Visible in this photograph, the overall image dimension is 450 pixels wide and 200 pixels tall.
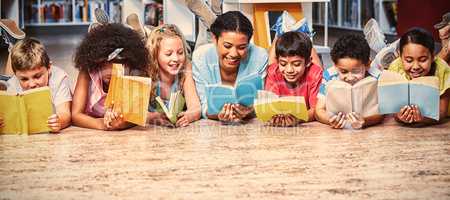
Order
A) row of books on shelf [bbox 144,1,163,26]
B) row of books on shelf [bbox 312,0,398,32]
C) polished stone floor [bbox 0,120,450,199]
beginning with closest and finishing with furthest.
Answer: polished stone floor [bbox 0,120,450,199], row of books on shelf [bbox 144,1,163,26], row of books on shelf [bbox 312,0,398,32]

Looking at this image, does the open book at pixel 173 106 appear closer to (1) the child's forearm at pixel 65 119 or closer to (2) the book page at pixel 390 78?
(1) the child's forearm at pixel 65 119

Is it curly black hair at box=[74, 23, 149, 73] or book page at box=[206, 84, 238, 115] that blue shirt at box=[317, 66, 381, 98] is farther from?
curly black hair at box=[74, 23, 149, 73]

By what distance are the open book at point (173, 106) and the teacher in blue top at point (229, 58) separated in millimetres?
70

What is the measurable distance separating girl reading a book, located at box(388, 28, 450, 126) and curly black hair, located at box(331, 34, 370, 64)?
0.11 metres

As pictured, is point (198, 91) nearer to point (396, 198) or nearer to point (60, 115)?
point (60, 115)

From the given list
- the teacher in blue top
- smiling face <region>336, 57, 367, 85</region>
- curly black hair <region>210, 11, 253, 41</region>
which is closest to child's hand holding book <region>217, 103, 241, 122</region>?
the teacher in blue top

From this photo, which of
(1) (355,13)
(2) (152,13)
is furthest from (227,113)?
(1) (355,13)

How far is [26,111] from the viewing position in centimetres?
186

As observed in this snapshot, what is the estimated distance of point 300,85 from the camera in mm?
1968

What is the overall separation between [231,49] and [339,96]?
1.15 feet

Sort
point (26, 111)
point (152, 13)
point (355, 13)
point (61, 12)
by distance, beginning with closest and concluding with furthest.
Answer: point (26, 111) < point (152, 13) < point (355, 13) < point (61, 12)

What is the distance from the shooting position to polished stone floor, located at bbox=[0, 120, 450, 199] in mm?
1354

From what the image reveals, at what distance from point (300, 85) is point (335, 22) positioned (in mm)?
4527

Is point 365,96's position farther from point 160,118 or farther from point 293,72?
point 160,118
